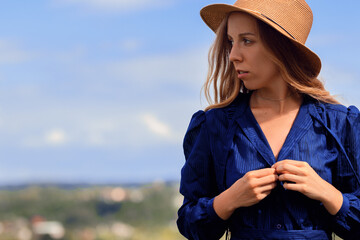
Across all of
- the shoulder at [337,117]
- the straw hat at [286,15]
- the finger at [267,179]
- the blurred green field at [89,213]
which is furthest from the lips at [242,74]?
the blurred green field at [89,213]

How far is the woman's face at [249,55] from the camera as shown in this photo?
293 centimetres

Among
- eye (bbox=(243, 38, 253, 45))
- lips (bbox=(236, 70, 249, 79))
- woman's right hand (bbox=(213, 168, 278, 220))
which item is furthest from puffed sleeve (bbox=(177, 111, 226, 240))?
eye (bbox=(243, 38, 253, 45))

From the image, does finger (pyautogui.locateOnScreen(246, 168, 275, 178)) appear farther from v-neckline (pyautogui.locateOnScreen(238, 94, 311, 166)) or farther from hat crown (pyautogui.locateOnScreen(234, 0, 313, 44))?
hat crown (pyautogui.locateOnScreen(234, 0, 313, 44))

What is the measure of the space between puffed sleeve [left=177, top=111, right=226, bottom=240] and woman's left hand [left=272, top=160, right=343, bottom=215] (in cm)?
37

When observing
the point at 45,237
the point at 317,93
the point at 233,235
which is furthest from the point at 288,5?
the point at 45,237

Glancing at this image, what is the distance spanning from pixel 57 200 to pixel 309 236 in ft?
63.2

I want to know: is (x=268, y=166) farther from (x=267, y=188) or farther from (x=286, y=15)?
(x=286, y=15)

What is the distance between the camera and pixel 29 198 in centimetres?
2094

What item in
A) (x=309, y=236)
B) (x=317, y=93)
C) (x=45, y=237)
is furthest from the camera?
(x=45, y=237)

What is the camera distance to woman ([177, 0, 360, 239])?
2.86 m

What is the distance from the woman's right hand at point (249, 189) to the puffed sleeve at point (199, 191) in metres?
0.12

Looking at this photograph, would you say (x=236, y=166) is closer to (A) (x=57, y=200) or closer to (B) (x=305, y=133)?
(B) (x=305, y=133)

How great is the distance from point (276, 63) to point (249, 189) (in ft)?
2.04

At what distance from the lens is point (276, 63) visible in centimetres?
295
